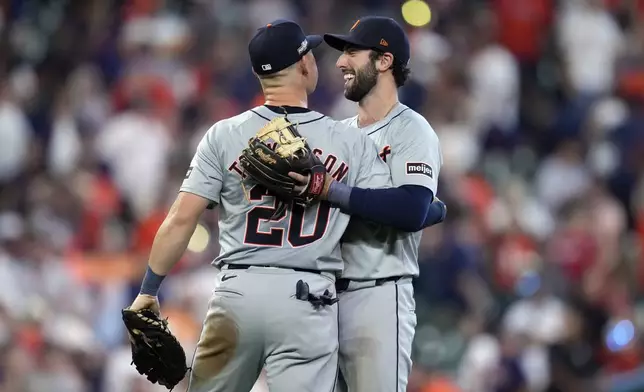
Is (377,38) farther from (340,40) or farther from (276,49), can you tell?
(276,49)

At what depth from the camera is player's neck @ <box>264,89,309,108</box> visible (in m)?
5.07

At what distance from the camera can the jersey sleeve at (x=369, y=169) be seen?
16.8 ft

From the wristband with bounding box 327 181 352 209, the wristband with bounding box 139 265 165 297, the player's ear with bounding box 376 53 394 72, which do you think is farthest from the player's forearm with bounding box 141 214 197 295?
the player's ear with bounding box 376 53 394 72

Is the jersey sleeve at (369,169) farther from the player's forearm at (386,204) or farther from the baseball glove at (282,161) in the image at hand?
the baseball glove at (282,161)

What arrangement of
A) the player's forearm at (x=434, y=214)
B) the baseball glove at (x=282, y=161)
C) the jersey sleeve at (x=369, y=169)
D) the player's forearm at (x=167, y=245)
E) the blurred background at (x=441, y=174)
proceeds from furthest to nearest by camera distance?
the blurred background at (x=441, y=174), the player's forearm at (x=434, y=214), the jersey sleeve at (x=369, y=169), the player's forearm at (x=167, y=245), the baseball glove at (x=282, y=161)

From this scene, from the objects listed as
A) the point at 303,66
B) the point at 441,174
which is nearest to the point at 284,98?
the point at 303,66

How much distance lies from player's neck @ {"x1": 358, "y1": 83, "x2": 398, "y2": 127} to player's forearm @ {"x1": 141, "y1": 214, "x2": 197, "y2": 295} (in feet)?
3.26

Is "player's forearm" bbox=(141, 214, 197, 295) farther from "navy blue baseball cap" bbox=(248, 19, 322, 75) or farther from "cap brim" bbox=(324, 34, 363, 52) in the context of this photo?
"cap brim" bbox=(324, 34, 363, 52)

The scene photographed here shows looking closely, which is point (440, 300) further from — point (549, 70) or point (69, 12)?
point (69, 12)

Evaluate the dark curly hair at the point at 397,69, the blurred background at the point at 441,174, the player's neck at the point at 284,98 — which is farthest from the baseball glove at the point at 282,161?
the blurred background at the point at 441,174

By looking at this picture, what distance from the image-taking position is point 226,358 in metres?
4.93

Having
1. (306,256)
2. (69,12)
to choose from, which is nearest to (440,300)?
(306,256)

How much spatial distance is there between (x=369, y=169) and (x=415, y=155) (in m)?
0.21

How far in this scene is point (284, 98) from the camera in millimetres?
5070
